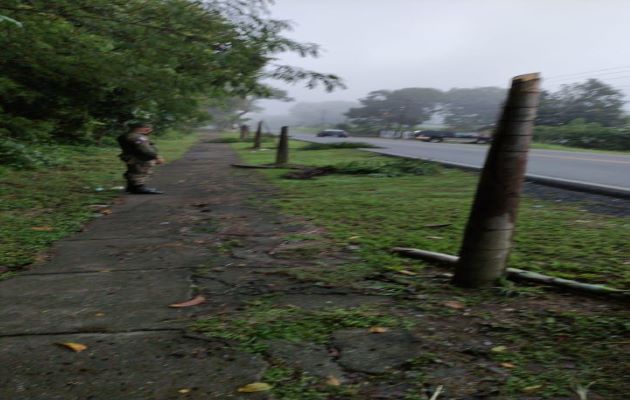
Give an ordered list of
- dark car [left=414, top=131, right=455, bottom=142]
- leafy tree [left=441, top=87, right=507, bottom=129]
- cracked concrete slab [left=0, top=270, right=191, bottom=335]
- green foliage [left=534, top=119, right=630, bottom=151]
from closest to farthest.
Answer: cracked concrete slab [left=0, top=270, right=191, bottom=335], green foliage [left=534, top=119, right=630, bottom=151], leafy tree [left=441, top=87, right=507, bottom=129], dark car [left=414, top=131, right=455, bottom=142]

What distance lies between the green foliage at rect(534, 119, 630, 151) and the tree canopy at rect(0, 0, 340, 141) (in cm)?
1445

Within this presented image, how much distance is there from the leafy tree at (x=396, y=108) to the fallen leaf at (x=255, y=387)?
52.3 m

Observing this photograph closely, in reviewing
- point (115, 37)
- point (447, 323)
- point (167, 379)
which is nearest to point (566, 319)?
point (447, 323)

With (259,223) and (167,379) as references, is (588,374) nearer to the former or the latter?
(167,379)

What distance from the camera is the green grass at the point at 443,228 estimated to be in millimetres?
4134

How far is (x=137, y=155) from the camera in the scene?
8.63m

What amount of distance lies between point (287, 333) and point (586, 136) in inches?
900

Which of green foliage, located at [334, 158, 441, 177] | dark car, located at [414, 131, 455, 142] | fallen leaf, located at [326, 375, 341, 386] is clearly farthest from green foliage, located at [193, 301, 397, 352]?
dark car, located at [414, 131, 455, 142]

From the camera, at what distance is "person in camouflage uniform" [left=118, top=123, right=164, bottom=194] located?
28.2 feet

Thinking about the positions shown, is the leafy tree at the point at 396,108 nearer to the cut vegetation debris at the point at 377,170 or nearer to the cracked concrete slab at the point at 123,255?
the cut vegetation debris at the point at 377,170

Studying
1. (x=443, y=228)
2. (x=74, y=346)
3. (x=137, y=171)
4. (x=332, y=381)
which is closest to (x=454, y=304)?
(x=332, y=381)

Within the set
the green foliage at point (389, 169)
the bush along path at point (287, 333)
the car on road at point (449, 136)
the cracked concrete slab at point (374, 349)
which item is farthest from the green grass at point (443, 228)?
the car on road at point (449, 136)

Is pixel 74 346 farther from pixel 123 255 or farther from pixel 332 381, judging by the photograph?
pixel 123 255

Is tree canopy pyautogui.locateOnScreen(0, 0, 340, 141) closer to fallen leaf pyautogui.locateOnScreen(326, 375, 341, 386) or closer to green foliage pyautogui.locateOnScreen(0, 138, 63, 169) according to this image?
green foliage pyautogui.locateOnScreen(0, 138, 63, 169)
